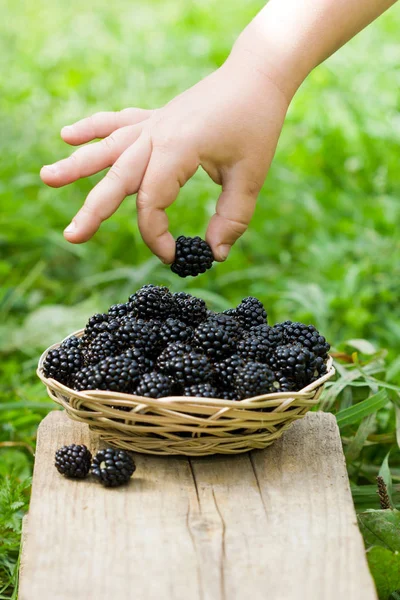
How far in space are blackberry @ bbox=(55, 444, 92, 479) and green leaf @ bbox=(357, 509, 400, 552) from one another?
0.70m

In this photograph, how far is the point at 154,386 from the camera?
1643 millimetres

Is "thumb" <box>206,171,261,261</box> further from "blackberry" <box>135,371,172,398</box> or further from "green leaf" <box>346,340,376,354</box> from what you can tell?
"green leaf" <box>346,340,376,354</box>

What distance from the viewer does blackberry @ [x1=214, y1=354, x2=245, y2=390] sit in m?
1.71

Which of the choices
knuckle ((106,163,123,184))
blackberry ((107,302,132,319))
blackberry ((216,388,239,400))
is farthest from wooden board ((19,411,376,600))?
knuckle ((106,163,123,184))

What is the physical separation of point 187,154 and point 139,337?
427mm

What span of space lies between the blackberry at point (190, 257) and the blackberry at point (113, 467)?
0.48m

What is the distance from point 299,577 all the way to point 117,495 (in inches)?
16.3

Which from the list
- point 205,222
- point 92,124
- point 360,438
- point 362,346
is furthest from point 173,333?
point 205,222

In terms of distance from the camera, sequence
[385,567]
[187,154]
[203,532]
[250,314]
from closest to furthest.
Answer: [203,532] < [385,567] < [187,154] < [250,314]

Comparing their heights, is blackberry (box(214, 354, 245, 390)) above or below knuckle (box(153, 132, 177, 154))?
below

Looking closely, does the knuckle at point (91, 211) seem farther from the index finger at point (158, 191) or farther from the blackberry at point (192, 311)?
the blackberry at point (192, 311)

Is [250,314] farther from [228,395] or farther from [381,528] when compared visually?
[381,528]

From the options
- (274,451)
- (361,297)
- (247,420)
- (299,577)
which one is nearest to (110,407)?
(247,420)

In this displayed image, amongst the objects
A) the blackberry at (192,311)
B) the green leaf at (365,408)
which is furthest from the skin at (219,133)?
the green leaf at (365,408)
